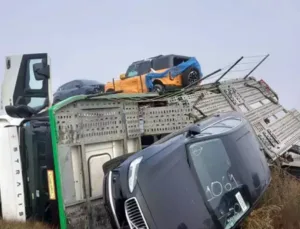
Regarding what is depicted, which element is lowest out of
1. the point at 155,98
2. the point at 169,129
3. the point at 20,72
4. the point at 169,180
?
the point at 169,180

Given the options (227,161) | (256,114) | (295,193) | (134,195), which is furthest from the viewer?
(256,114)

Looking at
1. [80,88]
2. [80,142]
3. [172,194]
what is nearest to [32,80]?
[80,142]

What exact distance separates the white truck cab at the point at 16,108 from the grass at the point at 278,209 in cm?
238

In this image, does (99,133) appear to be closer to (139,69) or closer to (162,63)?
(162,63)

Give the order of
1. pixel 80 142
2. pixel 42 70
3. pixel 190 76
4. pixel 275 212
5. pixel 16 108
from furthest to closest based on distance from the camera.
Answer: pixel 190 76 < pixel 42 70 < pixel 16 108 < pixel 80 142 < pixel 275 212

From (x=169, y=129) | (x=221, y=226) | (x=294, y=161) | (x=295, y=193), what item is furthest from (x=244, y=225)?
(x=294, y=161)

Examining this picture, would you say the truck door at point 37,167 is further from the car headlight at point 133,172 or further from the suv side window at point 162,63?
the suv side window at point 162,63

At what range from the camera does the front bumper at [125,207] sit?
266 cm

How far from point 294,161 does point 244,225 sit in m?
3.24

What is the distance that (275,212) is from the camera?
147 inches

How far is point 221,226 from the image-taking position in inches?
108

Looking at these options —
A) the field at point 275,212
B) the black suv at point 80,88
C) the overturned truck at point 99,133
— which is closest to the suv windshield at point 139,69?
the black suv at point 80,88

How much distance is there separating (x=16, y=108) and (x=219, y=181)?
2803 millimetres

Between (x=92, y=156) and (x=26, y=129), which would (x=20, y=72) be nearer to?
(x=26, y=129)
